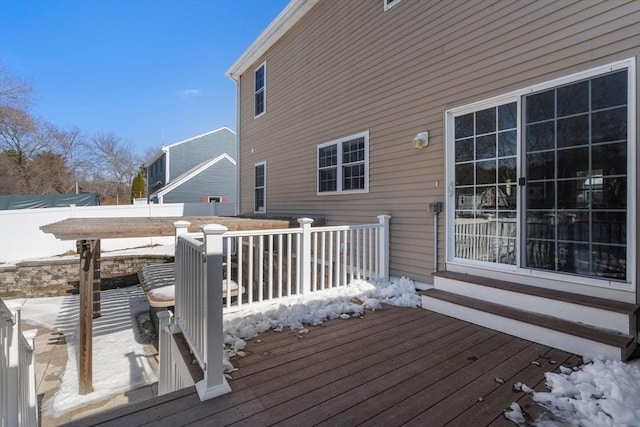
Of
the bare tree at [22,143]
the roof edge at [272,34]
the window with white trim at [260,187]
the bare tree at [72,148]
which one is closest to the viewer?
the roof edge at [272,34]

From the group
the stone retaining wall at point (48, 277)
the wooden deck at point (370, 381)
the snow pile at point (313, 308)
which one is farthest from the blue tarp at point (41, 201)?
the wooden deck at point (370, 381)

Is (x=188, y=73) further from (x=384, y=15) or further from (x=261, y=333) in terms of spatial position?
(x=261, y=333)

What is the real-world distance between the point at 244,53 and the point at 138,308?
7.34 m

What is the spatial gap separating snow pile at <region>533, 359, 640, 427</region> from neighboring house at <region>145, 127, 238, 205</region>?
14.3 m

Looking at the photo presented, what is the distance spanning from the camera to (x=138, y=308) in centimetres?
723

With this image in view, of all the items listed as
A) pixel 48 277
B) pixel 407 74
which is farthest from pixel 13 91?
pixel 407 74

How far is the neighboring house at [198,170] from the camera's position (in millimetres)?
16219

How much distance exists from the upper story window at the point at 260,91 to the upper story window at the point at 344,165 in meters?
3.34

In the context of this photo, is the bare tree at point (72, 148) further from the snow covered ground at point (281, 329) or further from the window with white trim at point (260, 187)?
the window with white trim at point (260, 187)

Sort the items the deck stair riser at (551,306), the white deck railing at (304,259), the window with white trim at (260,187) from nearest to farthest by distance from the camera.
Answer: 1. the deck stair riser at (551,306)
2. the white deck railing at (304,259)
3. the window with white trim at (260,187)

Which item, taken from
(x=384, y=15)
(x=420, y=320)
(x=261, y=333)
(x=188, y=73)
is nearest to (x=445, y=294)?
(x=420, y=320)

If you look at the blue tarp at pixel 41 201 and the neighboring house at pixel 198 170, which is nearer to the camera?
the blue tarp at pixel 41 201

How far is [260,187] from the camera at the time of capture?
29.7ft

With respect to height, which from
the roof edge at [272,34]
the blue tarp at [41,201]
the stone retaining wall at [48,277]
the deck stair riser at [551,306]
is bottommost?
the stone retaining wall at [48,277]
